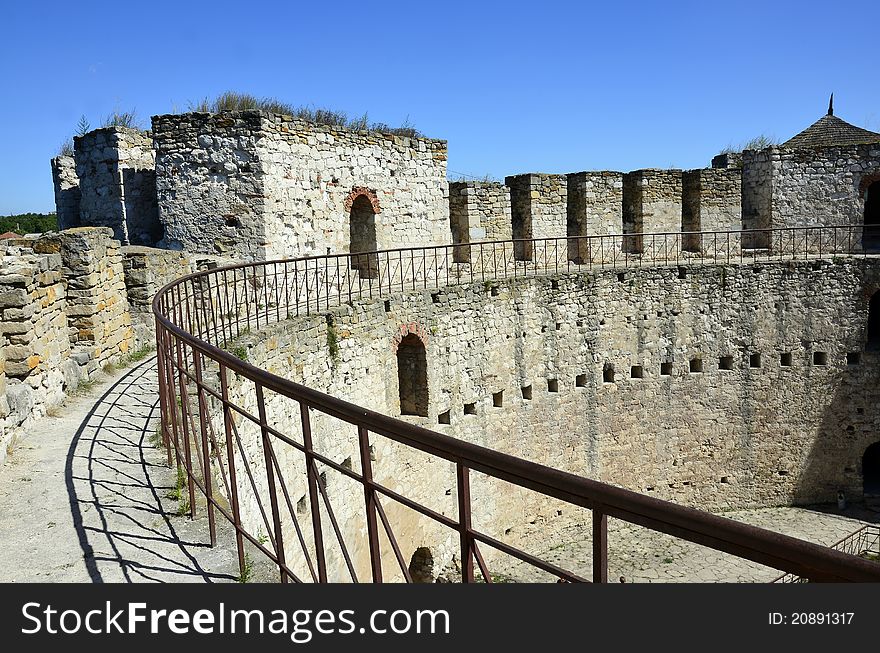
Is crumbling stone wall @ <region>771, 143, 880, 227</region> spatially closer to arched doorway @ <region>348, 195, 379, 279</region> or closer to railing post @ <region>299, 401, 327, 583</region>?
arched doorway @ <region>348, 195, 379, 279</region>

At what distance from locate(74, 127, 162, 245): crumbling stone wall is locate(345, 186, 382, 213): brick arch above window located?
3219mm

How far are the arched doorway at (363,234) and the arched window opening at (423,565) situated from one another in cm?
473

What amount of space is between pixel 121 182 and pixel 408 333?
550 centimetres

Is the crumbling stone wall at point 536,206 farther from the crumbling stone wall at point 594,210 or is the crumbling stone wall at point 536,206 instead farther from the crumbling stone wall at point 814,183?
the crumbling stone wall at point 814,183

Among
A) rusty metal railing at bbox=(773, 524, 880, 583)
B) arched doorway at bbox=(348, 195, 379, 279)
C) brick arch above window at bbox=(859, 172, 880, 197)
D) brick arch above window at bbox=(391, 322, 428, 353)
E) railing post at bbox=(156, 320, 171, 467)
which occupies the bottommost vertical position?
rusty metal railing at bbox=(773, 524, 880, 583)

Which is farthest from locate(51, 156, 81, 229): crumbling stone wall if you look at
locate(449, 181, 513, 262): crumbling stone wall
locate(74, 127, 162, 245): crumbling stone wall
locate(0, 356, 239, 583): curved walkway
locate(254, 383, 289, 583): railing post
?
locate(254, 383, 289, 583): railing post

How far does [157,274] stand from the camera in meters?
9.73

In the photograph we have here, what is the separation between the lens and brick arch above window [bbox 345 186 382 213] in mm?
12133

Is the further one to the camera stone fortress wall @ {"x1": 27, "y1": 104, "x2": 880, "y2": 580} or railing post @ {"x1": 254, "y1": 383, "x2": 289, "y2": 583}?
stone fortress wall @ {"x1": 27, "y1": 104, "x2": 880, "y2": 580}

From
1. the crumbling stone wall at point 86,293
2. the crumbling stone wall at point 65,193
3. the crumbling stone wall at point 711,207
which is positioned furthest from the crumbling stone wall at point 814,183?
the crumbling stone wall at point 65,193

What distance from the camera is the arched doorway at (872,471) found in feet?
53.3

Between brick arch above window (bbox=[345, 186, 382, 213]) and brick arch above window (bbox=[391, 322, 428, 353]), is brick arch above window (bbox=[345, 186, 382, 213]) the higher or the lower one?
the higher one

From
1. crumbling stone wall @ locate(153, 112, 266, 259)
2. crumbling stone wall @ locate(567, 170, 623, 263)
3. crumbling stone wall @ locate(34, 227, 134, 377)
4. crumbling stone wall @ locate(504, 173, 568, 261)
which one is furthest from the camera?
crumbling stone wall @ locate(567, 170, 623, 263)
